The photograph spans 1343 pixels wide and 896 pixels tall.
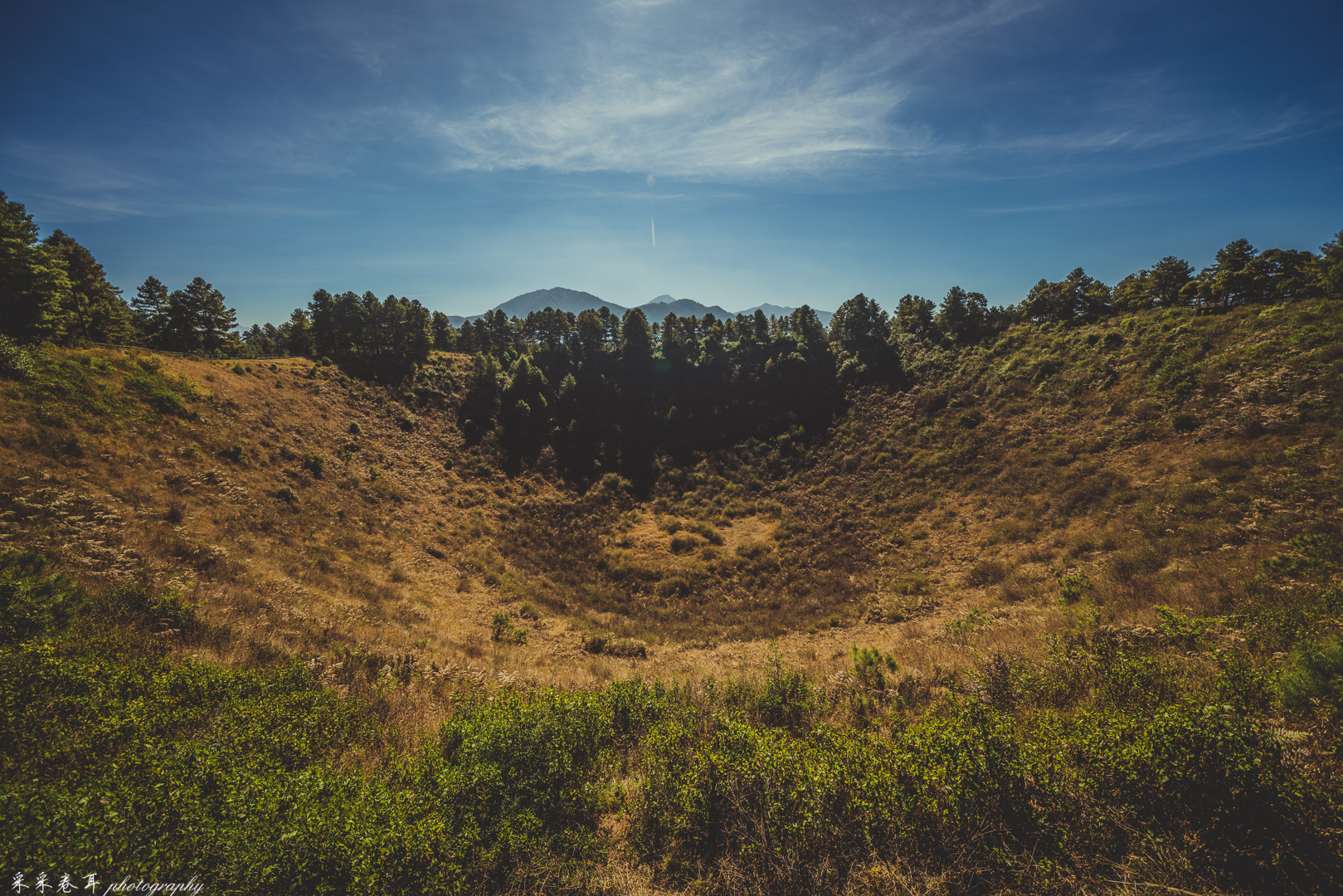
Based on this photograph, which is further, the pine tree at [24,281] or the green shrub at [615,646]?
the pine tree at [24,281]

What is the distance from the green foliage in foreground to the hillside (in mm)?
58

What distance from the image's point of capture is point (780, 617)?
19734 mm

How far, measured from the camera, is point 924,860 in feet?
17.7

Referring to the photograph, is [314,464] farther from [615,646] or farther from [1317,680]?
[1317,680]

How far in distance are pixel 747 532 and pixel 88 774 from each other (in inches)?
1083

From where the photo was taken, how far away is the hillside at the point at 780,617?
5.39 meters

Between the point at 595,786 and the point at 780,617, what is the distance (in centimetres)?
1439

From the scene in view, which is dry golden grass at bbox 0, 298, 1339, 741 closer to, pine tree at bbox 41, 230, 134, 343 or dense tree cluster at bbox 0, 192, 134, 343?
dense tree cluster at bbox 0, 192, 134, 343

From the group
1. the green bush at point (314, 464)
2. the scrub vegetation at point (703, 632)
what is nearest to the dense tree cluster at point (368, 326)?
the scrub vegetation at point (703, 632)

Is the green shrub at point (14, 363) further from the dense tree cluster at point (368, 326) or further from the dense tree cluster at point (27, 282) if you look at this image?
the dense tree cluster at point (368, 326)

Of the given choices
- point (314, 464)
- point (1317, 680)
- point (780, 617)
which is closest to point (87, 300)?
point (314, 464)

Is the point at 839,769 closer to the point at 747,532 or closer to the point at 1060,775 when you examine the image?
the point at 1060,775

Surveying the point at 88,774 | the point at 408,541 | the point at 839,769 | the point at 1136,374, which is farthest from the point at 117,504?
the point at 1136,374

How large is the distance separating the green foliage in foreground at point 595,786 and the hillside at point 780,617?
6 cm
